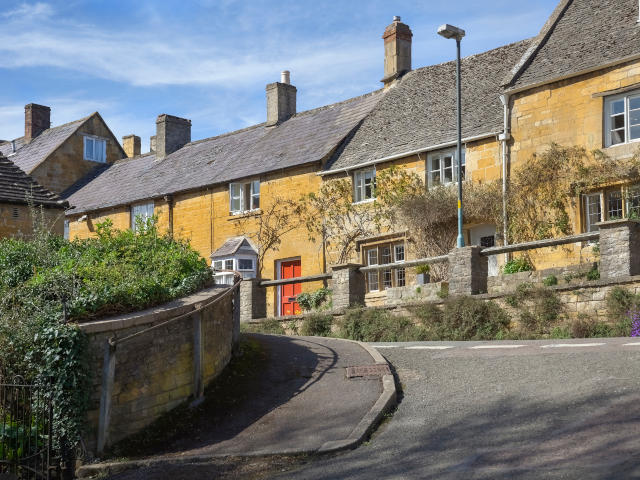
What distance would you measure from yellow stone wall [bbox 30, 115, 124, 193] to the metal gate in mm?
30395

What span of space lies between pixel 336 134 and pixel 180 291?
17.5 meters

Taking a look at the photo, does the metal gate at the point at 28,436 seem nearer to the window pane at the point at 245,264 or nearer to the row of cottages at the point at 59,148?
the window pane at the point at 245,264

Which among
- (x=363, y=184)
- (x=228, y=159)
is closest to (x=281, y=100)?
(x=228, y=159)

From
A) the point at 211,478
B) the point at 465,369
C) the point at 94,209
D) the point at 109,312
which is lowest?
the point at 211,478

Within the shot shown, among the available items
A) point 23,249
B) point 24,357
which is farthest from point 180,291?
point 23,249

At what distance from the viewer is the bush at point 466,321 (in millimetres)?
18406

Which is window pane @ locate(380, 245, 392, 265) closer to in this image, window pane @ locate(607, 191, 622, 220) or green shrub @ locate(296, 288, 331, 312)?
green shrub @ locate(296, 288, 331, 312)

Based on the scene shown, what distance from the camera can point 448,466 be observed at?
29.6ft

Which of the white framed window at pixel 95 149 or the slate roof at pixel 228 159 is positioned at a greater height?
the white framed window at pixel 95 149

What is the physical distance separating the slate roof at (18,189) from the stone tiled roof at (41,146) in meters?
16.2

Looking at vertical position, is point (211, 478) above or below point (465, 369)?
below

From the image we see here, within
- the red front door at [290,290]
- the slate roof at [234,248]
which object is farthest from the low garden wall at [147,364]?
the slate roof at [234,248]

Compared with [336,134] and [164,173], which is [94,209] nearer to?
[164,173]

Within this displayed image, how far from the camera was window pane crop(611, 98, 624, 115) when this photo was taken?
2236cm
